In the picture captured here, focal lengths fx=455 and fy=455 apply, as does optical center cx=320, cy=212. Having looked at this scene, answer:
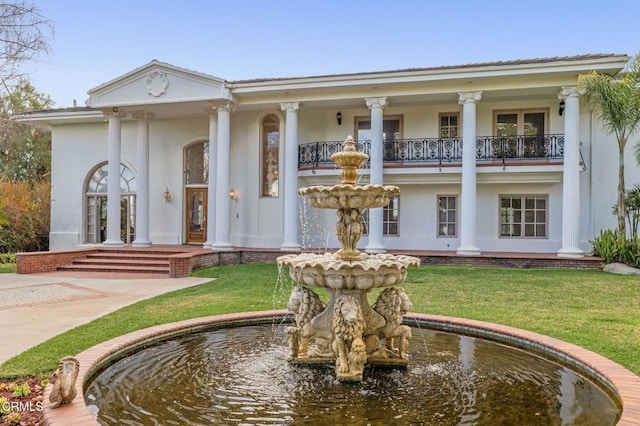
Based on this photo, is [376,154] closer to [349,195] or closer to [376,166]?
[376,166]

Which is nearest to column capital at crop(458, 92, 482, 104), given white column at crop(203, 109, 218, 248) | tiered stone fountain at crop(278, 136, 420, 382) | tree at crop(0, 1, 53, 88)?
white column at crop(203, 109, 218, 248)

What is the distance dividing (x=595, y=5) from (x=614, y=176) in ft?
33.8

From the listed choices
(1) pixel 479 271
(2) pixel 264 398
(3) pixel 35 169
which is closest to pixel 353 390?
(2) pixel 264 398

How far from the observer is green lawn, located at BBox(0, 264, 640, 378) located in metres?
5.83

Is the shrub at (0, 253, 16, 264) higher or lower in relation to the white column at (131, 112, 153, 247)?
lower

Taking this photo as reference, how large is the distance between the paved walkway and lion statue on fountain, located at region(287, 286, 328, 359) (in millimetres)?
3459

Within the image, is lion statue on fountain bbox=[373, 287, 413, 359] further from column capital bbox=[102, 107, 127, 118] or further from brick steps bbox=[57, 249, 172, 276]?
column capital bbox=[102, 107, 127, 118]

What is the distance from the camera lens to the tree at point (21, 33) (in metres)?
17.9

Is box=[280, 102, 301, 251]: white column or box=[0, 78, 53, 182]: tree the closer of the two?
box=[280, 102, 301, 251]: white column

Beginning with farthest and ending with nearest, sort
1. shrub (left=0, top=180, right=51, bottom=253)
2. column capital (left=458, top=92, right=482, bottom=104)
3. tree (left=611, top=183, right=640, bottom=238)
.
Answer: shrub (left=0, top=180, right=51, bottom=253) < column capital (left=458, top=92, right=482, bottom=104) < tree (left=611, top=183, right=640, bottom=238)

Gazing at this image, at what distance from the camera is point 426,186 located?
17.1m

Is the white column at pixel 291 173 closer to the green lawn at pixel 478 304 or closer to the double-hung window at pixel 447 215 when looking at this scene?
the green lawn at pixel 478 304

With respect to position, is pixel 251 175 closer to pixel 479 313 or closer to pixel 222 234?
pixel 222 234

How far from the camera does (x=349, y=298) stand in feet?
15.8
